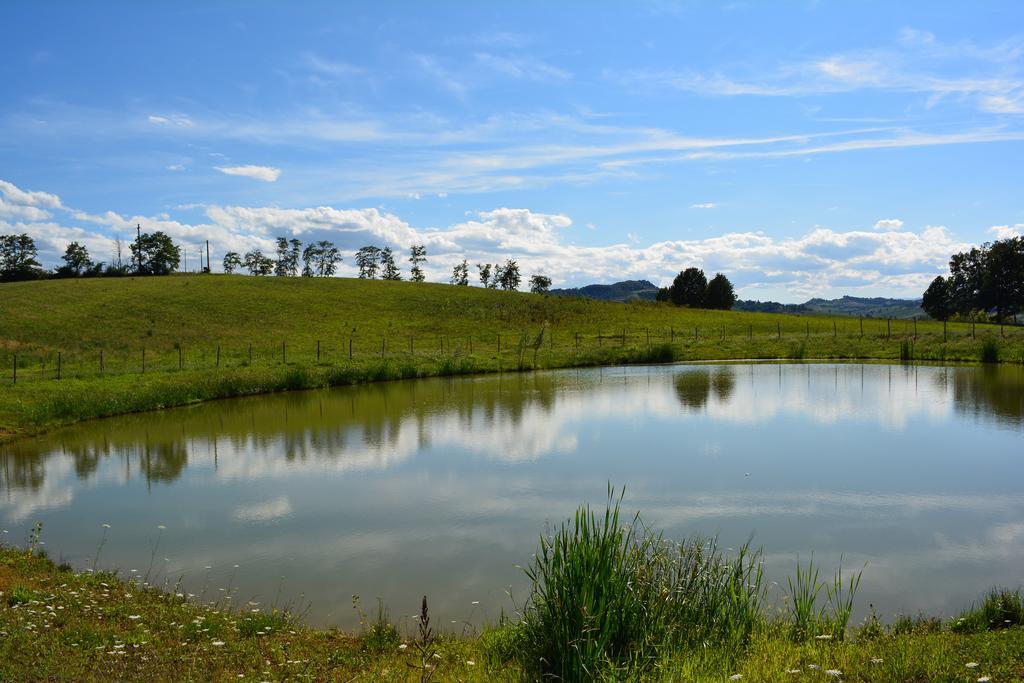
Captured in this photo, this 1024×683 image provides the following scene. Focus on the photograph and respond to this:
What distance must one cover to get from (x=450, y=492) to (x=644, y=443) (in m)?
6.65

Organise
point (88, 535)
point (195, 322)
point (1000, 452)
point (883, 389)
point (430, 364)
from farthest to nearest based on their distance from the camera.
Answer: point (195, 322) → point (430, 364) → point (883, 389) → point (1000, 452) → point (88, 535)

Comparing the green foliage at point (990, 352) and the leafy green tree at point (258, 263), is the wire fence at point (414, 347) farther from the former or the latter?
the leafy green tree at point (258, 263)

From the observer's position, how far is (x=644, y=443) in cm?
1934

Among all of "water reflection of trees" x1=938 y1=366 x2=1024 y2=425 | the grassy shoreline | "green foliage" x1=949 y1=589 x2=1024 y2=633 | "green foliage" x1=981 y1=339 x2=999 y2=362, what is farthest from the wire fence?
"green foliage" x1=949 y1=589 x2=1024 y2=633

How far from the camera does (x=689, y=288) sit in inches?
4210

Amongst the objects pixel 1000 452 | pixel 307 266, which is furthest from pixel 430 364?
pixel 307 266

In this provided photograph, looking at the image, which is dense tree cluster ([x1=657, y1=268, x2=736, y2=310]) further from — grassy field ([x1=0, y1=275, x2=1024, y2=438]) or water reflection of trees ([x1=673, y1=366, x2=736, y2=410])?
water reflection of trees ([x1=673, y1=366, x2=736, y2=410])

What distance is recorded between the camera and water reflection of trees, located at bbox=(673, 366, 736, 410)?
90.9 feet

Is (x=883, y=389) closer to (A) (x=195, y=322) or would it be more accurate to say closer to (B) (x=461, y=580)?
(B) (x=461, y=580)

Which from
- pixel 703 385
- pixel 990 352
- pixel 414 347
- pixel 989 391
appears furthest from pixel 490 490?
pixel 414 347

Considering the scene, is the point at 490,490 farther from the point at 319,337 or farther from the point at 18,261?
the point at 18,261

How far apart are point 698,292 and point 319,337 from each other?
6761cm

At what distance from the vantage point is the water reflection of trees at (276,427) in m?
18.6

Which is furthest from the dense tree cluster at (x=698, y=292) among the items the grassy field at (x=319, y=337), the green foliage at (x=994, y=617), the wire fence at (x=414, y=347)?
the green foliage at (x=994, y=617)
